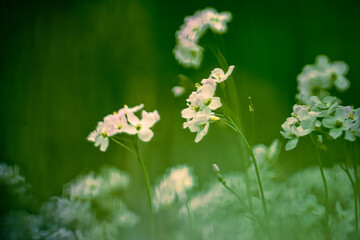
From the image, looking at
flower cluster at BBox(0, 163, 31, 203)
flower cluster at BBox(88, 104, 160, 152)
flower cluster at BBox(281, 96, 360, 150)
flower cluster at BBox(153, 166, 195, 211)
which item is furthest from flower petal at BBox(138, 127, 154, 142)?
flower cluster at BBox(0, 163, 31, 203)

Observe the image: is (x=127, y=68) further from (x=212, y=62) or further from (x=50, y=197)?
(x=50, y=197)

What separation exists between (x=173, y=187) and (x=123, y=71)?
0.51m

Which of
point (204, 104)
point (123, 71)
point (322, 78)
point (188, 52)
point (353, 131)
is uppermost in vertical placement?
point (123, 71)

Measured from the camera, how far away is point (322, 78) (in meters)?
0.84

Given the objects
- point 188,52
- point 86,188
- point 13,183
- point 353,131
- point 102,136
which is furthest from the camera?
point 13,183

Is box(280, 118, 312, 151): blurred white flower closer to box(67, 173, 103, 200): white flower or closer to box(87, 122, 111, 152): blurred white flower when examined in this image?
box(87, 122, 111, 152): blurred white flower

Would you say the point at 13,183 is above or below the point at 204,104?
above

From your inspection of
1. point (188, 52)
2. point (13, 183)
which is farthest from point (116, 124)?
point (13, 183)

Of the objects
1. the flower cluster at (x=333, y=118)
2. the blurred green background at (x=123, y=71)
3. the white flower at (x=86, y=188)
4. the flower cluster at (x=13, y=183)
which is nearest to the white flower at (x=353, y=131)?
the flower cluster at (x=333, y=118)

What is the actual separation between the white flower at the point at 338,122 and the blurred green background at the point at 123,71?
0.34m

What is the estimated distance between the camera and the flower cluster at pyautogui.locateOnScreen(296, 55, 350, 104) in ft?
2.70

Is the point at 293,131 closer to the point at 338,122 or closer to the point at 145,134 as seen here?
the point at 338,122

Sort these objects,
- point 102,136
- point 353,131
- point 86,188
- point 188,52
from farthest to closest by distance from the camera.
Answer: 1. point 86,188
2. point 188,52
3. point 102,136
4. point 353,131

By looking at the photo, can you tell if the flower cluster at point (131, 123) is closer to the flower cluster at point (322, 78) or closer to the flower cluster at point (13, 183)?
the flower cluster at point (322, 78)
